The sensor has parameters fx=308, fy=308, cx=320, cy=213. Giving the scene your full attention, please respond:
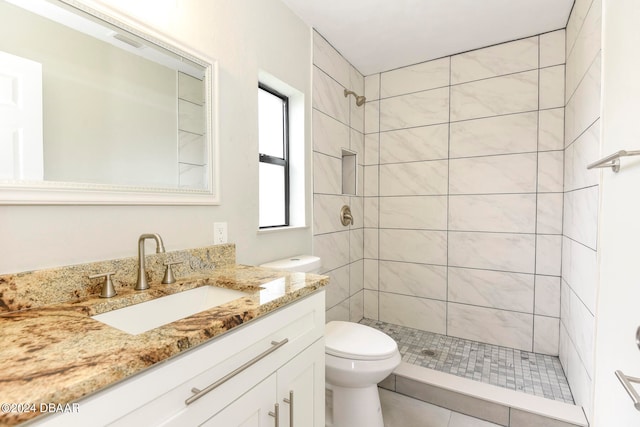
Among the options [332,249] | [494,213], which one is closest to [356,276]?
[332,249]

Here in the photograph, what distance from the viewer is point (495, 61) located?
90.9 inches

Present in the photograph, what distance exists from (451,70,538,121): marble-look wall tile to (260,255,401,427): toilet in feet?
5.91

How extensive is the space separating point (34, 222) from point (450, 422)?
2054 millimetres

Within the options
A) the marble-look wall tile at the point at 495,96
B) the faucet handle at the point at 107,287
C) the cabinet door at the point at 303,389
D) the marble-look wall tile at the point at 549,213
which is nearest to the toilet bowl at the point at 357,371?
the cabinet door at the point at 303,389

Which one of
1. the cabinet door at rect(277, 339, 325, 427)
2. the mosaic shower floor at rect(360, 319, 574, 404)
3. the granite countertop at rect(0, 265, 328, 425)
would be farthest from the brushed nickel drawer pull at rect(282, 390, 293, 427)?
the mosaic shower floor at rect(360, 319, 574, 404)

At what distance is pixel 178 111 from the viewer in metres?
1.27

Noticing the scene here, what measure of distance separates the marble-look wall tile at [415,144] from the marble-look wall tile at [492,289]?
960 millimetres

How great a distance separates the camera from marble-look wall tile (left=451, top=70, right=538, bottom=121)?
7.23 ft

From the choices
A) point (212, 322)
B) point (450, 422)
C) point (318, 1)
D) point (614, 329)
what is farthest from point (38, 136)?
point (450, 422)

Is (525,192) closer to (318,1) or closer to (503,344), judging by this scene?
(503,344)

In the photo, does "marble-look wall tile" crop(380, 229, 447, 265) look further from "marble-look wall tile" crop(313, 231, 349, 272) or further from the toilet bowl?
the toilet bowl

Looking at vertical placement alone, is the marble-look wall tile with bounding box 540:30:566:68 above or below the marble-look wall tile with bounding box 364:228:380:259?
above

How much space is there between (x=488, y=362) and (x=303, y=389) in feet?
5.28

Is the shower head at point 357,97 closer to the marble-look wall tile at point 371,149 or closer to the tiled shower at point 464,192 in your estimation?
the tiled shower at point 464,192
